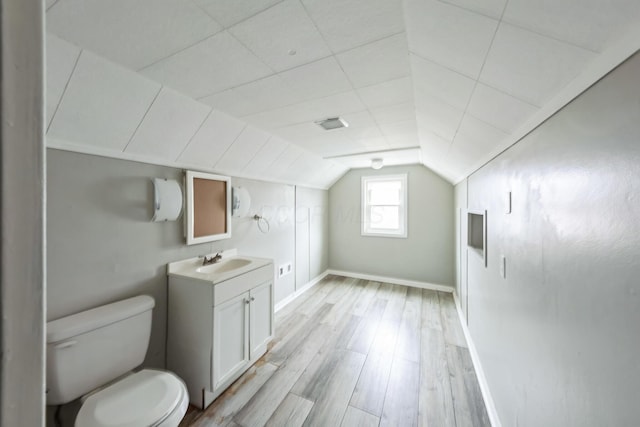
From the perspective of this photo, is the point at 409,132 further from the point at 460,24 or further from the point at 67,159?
the point at 67,159

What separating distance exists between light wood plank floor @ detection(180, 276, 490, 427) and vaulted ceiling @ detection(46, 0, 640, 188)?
1.87m

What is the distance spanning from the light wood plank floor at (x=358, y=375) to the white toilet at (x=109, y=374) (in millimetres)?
466

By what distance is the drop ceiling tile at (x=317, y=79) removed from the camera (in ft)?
4.39

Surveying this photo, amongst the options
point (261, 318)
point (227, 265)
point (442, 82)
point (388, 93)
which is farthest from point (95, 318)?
point (442, 82)

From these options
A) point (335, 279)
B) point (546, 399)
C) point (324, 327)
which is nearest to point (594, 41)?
point (546, 399)

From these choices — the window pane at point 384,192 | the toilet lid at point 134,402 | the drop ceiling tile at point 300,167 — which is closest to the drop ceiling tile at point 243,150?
the drop ceiling tile at point 300,167

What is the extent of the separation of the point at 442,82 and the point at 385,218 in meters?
3.22

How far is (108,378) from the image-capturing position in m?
1.47

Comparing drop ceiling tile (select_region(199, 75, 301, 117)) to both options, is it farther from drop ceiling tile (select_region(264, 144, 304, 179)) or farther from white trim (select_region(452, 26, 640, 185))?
white trim (select_region(452, 26, 640, 185))

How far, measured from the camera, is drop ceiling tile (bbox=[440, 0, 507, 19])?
0.74 m

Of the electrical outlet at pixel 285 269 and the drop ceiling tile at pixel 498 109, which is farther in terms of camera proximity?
the electrical outlet at pixel 285 269

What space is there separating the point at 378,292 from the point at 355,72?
10.9 ft

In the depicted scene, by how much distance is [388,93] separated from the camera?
1633 mm

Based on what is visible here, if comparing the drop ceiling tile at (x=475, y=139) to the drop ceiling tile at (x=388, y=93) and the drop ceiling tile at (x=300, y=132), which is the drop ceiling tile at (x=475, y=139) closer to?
the drop ceiling tile at (x=388, y=93)
